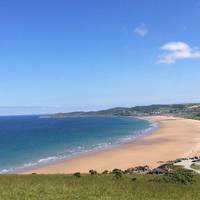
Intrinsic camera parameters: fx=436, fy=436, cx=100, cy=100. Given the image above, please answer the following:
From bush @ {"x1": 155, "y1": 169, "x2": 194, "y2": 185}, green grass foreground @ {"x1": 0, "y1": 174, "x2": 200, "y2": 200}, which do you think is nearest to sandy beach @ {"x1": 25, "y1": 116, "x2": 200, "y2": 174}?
bush @ {"x1": 155, "y1": 169, "x2": 194, "y2": 185}

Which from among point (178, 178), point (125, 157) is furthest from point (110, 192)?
point (125, 157)

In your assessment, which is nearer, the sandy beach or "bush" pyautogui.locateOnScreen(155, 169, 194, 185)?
"bush" pyautogui.locateOnScreen(155, 169, 194, 185)

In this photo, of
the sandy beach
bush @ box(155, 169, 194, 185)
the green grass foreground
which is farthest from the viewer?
the sandy beach

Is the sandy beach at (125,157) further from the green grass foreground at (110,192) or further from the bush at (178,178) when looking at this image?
the green grass foreground at (110,192)

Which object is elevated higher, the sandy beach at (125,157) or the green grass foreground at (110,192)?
the green grass foreground at (110,192)

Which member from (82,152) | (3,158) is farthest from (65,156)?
(3,158)

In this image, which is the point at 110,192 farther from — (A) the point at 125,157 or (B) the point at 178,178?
(A) the point at 125,157

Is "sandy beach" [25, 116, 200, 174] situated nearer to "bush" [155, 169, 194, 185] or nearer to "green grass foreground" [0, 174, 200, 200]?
"bush" [155, 169, 194, 185]

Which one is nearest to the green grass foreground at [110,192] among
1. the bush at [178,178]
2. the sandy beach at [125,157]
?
the bush at [178,178]

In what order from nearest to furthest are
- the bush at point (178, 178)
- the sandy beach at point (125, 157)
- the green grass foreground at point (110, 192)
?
the green grass foreground at point (110, 192)
the bush at point (178, 178)
the sandy beach at point (125, 157)

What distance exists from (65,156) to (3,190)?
56872 mm

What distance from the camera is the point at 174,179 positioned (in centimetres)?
3844

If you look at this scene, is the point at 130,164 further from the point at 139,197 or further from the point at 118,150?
the point at 139,197

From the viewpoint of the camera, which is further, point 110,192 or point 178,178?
point 178,178
